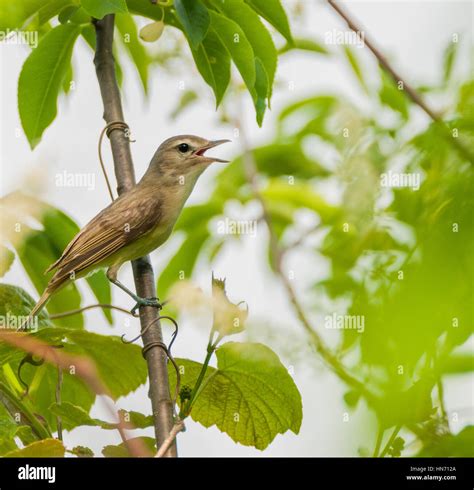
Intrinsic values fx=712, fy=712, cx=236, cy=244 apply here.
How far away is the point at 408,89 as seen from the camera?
1.42 metres

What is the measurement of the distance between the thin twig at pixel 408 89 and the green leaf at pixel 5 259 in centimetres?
113

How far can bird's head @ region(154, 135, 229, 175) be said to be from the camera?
Result: 377 centimetres

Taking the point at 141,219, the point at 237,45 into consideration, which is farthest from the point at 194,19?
the point at 141,219

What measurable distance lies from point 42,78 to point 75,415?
106 centimetres

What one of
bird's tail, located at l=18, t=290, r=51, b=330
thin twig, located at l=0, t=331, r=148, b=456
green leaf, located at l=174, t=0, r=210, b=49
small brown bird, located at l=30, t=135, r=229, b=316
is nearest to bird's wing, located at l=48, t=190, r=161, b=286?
small brown bird, located at l=30, t=135, r=229, b=316

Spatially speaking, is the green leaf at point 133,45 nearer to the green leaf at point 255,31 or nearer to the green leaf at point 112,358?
the green leaf at point 255,31

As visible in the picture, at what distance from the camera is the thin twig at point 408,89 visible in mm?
822

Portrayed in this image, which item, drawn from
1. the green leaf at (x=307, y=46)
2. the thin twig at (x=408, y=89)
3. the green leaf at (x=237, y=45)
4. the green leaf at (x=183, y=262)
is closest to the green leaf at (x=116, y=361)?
the green leaf at (x=183, y=262)

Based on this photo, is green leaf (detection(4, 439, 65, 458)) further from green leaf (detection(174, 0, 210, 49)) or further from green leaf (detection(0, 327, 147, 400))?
green leaf (detection(174, 0, 210, 49))

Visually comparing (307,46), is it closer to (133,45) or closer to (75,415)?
(133,45)

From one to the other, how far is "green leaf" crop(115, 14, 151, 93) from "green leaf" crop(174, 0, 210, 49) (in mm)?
964

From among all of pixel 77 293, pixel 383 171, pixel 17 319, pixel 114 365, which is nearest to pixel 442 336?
pixel 383 171
